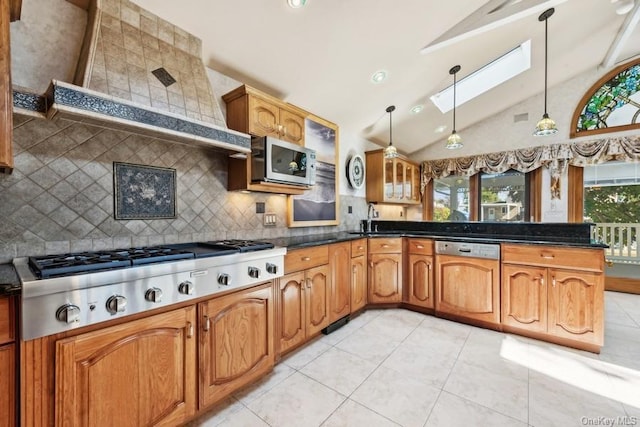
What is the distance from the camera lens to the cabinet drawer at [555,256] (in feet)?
7.13

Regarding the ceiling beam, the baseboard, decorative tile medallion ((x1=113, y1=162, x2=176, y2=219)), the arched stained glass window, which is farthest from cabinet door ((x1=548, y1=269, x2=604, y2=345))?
decorative tile medallion ((x1=113, y1=162, x2=176, y2=219))

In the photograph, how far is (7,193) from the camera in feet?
4.30

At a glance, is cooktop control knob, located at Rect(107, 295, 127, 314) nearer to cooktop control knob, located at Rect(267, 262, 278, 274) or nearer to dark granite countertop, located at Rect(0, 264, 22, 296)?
dark granite countertop, located at Rect(0, 264, 22, 296)

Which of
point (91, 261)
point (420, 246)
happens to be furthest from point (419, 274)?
point (91, 261)

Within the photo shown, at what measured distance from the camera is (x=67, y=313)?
992 mm

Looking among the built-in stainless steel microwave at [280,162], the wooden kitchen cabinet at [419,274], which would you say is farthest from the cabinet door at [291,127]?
the wooden kitchen cabinet at [419,274]

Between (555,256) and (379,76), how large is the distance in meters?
2.34

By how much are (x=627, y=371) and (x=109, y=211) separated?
3645 millimetres

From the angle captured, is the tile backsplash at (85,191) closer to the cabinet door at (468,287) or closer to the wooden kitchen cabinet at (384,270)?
the wooden kitchen cabinet at (384,270)

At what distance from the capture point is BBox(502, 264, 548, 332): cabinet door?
2.37m

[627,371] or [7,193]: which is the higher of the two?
[7,193]

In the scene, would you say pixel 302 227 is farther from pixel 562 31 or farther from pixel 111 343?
pixel 562 31

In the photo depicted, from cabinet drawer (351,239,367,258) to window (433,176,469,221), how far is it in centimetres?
282

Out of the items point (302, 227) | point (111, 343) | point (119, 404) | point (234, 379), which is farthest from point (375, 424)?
point (302, 227)
